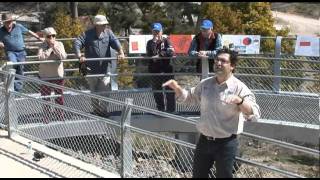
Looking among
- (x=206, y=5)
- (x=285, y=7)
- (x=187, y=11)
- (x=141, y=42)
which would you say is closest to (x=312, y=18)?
(x=285, y=7)

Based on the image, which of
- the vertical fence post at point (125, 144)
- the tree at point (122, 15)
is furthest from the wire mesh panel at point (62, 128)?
the tree at point (122, 15)

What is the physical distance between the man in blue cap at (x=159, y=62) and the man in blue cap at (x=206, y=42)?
428 millimetres

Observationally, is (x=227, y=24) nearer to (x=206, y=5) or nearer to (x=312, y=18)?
(x=206, y=5)

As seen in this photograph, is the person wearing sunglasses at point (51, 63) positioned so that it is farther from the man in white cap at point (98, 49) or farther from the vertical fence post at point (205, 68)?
the vertical fence post at point (205, 68)

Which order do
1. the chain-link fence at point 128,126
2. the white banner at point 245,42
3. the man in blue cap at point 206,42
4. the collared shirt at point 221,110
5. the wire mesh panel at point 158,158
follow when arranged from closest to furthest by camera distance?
the collared shirt at point 221,110 → the chain-link fence at point 128,126 → the wire mesh panel at point 158,158 → the man in blue cap at point 206,42 → the white banner at point 245,42

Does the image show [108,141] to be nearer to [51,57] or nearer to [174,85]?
[51,57]

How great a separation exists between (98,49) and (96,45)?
79 mm

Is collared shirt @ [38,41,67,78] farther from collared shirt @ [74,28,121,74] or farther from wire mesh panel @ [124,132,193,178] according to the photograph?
wire mesh panel @ [124,132,193,178]

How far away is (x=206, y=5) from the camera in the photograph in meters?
30.3

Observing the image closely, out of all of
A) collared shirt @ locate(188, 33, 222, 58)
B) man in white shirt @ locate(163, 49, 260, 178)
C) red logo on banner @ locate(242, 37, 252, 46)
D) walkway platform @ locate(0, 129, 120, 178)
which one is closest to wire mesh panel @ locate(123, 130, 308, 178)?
man in white shirt @ locate(163, 49, 260, 178)

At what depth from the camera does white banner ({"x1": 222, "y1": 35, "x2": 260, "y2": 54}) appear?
12273 mm

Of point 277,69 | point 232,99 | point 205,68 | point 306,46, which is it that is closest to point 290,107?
point 277,69

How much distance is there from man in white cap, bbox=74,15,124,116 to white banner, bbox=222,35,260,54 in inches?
103

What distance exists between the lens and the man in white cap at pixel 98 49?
34.2 ft
